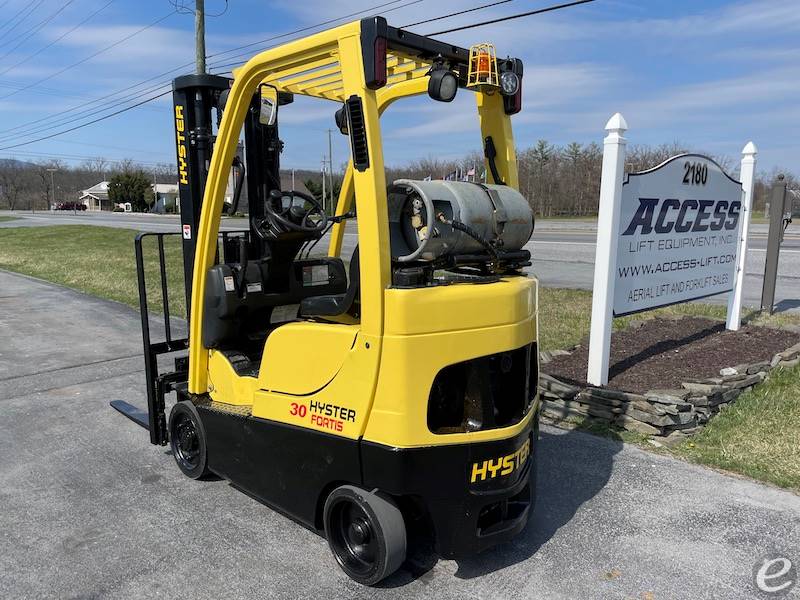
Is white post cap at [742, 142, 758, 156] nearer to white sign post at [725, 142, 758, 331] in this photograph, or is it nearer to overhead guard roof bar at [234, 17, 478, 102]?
white sign post at [725, 142, 758, 331]

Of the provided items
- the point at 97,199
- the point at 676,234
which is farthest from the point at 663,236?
the point at 97,199

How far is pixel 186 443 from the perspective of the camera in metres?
4.23

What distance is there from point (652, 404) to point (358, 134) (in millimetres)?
3481

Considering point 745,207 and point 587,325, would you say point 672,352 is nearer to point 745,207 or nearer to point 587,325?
point 587,325

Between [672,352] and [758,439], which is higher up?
[672,352]

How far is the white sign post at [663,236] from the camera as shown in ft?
17.9

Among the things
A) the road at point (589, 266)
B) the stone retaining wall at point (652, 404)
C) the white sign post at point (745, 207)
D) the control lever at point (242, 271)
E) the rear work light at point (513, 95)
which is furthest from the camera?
the road at point (589, 266)

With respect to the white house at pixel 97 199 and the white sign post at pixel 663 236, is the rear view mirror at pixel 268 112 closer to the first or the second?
the white sign post at pixel 663 236

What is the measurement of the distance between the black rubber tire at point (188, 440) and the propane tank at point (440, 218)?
6.59 ft

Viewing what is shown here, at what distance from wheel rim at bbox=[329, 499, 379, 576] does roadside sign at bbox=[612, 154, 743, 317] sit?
3.56 metres

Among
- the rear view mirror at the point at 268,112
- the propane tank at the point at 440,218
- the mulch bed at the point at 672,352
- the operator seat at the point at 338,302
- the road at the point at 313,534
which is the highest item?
the rear view mirror at the point at 268,112

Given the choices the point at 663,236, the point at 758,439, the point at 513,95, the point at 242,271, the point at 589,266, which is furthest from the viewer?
the point at 589,266

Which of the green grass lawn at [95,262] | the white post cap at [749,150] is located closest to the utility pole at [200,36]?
the green grass lawn at [95,262]

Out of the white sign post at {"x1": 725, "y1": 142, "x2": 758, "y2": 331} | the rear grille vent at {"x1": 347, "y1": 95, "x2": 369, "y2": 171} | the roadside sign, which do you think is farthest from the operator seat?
the white sign post at {"x1": 725, "y1": 142, "x2": 758, "y2": 331}
